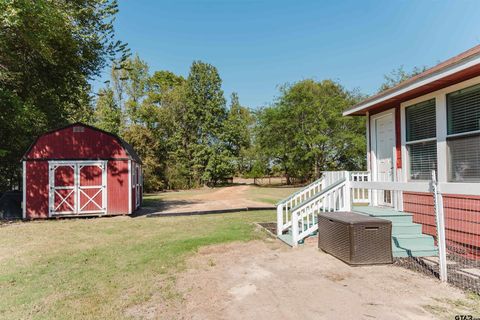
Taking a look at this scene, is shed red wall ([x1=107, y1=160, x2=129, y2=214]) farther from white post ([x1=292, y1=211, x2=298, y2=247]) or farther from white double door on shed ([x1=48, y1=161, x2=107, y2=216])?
white post ([x1=292, y1=211, x2=298, y2=247])

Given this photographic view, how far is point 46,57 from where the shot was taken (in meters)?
10.6

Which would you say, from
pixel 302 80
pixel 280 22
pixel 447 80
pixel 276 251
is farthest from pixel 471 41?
pixel 276 251

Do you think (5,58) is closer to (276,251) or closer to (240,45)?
(276,251)

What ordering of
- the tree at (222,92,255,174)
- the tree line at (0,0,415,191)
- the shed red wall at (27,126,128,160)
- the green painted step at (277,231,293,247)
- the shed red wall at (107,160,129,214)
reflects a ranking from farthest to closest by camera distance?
the tree at (222,92,255,174), the shed red wall at (107,160,129,214), the shed red wall at (27,126,128,160), the tree line at (0,0,415,191), the green painted step at (277,231,293,247)

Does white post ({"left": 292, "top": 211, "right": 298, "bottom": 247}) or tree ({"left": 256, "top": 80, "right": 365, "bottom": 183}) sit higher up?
tree ({"left": 256, "top": 80, "right": 365, "bottom": 183})

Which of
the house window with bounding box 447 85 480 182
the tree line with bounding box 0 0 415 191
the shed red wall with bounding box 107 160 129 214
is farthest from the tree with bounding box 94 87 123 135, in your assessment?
the house window with bounding box 447 85 480 182

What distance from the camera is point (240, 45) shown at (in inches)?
856

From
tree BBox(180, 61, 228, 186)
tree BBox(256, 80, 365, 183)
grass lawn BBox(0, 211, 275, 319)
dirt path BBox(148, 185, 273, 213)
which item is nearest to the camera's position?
grass lawn BBox(0, 211, 275, 319)

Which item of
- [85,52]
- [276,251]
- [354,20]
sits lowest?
[276,251]

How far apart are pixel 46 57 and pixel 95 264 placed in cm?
920

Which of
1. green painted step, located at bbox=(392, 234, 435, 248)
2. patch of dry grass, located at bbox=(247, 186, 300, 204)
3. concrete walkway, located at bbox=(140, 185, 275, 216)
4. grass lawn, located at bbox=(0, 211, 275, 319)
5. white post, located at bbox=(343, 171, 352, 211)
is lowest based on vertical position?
patch of dry grass, located at bbox=(247, 186, 300, 204)

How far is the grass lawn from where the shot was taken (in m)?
3.19

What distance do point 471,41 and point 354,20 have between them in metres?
8.87

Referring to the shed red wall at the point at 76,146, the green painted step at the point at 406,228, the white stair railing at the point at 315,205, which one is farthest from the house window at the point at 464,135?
the shed red wall at the point at 76,146
